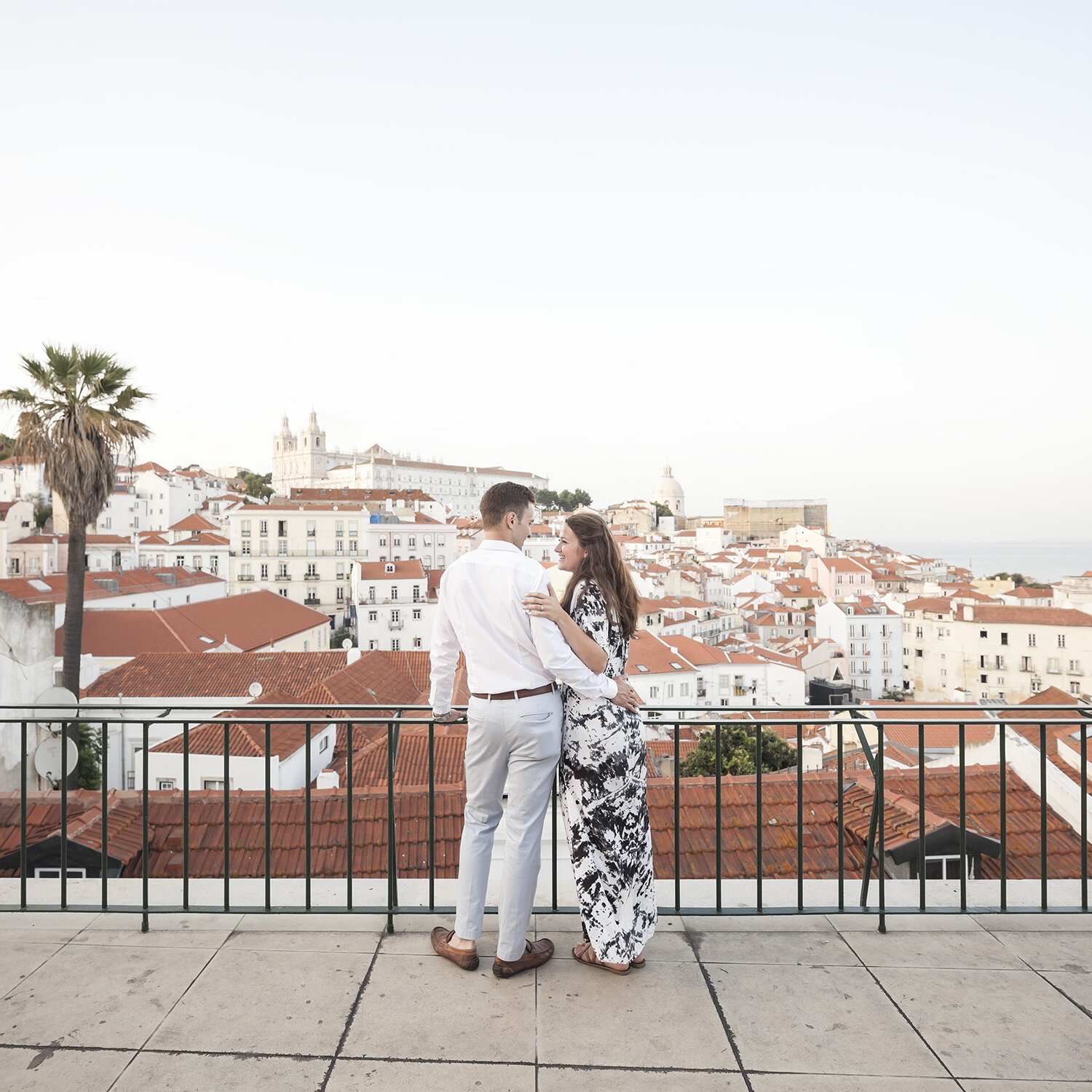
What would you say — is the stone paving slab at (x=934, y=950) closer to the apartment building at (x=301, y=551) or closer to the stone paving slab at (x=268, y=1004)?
the stone paving slab at (x=268, y=1004)

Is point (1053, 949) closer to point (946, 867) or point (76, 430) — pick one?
point (946, 867)

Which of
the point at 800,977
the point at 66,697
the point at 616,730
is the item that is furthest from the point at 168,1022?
the point at 66,697

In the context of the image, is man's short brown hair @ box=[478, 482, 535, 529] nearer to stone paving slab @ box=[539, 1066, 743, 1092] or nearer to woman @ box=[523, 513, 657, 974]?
woman @ box=[523, 513, 657, 974]

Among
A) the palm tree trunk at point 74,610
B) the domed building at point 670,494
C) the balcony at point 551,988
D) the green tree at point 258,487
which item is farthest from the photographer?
the domed building at point 670,494

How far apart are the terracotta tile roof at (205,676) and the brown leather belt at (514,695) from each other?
2069 cm

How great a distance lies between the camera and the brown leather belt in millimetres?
2750

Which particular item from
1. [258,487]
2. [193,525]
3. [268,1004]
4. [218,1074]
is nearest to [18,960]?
[268,1004]

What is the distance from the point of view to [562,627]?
8.95 ft

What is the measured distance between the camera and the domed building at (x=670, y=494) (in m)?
164

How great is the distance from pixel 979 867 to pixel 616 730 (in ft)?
16.4

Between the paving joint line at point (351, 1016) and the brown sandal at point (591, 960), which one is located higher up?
the brown sandal at point (591, 960)

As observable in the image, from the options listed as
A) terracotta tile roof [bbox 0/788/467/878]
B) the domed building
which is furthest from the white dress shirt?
the domed building

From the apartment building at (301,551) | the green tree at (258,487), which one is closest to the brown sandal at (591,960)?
the apartment building at (301,551)

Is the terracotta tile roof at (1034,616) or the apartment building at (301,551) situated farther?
the apartment building at (301,551)
